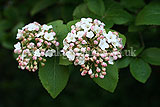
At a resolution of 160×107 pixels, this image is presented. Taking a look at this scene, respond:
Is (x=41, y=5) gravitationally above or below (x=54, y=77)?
above

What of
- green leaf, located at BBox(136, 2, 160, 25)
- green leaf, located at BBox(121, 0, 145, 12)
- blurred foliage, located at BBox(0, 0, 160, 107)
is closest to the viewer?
green leaf, located at BBox(136, 2, 160, 25)

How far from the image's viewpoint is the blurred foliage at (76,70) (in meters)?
2.84

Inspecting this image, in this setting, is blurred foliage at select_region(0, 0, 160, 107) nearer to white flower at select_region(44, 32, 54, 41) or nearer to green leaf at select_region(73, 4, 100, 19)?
green leaf at select_region(73, 4, 100, 19)

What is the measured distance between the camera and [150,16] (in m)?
2.58

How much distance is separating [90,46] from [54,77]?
511 millimetres

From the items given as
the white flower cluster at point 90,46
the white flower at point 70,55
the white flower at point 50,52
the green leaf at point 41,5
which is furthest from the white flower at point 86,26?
the green leaf at point 41,5

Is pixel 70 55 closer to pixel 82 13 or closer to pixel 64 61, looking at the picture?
pixel 64 61

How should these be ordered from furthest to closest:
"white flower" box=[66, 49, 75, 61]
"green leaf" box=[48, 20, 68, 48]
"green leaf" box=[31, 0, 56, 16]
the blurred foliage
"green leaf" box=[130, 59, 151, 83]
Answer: "green leaf" box=[31, 0, 56, 16], the blurred foliage, "green leaf" box=[130, 59, 151, 83], "green leaf" box=[48, 20, 68, 48], "white flower" box=[66, 49, 75, 61]

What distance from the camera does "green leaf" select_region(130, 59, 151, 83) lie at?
8.92 ft

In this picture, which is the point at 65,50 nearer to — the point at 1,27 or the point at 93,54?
the point at 93,54

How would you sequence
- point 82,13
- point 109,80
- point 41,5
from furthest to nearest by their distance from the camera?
point 41,5 → point 82,13 → point 109,80

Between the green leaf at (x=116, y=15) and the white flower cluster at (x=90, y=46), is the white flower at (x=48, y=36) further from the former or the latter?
the green leaf at (x=116, y=15)

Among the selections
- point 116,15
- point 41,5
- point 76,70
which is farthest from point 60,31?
point 76,70

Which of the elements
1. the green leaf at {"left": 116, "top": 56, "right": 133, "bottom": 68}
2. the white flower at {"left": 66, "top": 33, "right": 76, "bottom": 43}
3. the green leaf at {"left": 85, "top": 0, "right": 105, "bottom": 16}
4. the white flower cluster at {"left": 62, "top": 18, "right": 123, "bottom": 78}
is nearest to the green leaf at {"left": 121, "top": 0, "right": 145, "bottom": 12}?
the green leaf at {"left": 85, "top": 0, "right": 105, "bottom": 16}
